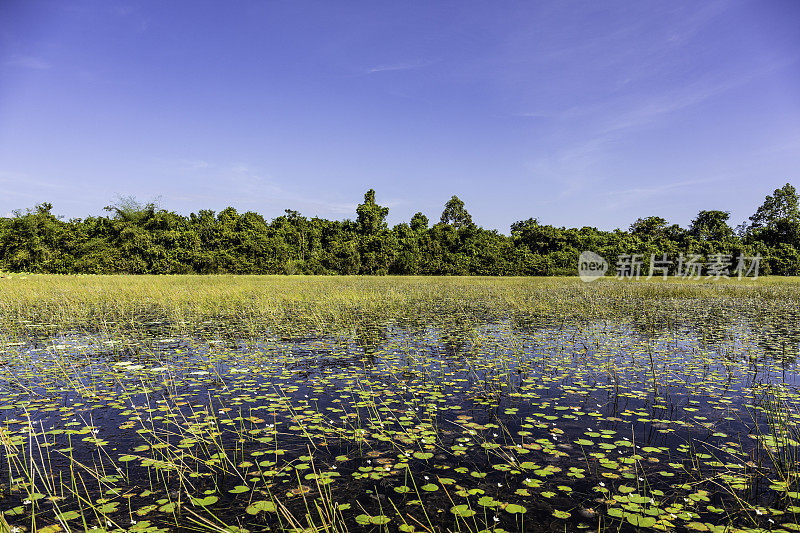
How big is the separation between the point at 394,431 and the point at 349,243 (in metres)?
48.8

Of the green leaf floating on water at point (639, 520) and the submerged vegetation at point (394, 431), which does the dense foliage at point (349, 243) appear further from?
the green leaf floating on water at point (639, 520)

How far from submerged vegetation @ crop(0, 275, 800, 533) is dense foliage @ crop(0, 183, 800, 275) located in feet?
136

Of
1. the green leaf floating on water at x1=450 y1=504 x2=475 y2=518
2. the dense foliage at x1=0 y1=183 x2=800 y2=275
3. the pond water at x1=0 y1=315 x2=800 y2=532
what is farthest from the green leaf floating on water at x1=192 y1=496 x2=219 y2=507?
the dense foliage at x1=0 y1=183 x2=800 y2=275

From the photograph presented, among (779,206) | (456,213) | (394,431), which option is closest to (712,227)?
(779,206)

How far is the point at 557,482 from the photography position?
406 centimetres

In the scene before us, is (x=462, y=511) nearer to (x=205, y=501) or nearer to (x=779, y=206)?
(x=205, y=501)


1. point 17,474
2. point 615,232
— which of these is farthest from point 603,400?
point 615,232

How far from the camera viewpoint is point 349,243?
5328cm

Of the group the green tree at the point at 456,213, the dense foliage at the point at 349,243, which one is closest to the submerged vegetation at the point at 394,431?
the dense foliage at the point at 349,243

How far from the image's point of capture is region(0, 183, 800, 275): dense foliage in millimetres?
48469

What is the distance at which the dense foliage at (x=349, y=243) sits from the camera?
48.5 metres

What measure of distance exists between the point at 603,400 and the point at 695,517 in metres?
3.00

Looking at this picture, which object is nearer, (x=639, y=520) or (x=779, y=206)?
(x=639, y=520)

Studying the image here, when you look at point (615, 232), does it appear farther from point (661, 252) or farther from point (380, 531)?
point (380, 531)
